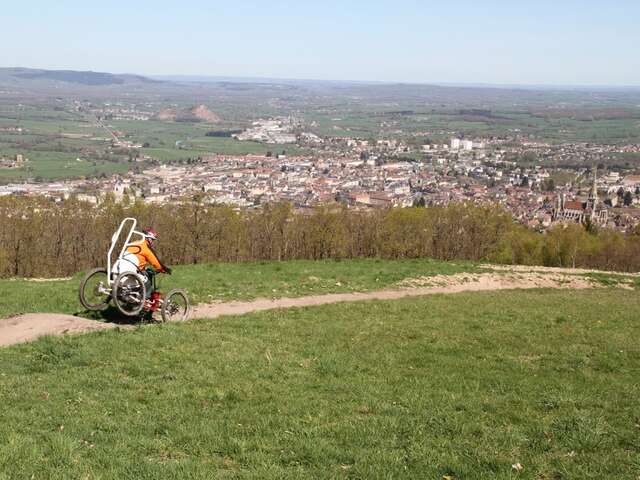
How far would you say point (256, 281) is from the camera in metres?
22.0

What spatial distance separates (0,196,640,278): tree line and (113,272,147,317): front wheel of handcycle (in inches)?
904

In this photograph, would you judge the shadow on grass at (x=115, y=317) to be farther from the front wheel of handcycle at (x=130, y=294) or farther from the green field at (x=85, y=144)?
the green field at (x=85, y=144)

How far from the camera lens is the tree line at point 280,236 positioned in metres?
36.2

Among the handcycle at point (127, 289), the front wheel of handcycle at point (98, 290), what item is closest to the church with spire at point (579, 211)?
the handcycle at point (127, 289)

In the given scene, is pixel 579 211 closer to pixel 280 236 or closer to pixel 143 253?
pixel 280 236

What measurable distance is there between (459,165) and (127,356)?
138032mm

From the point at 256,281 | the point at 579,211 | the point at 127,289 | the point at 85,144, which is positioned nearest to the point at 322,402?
the point at 127,289

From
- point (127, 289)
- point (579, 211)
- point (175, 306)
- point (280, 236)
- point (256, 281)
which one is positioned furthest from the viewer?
point (579, 211)

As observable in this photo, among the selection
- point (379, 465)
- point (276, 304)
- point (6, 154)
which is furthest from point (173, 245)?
point (6, 154)

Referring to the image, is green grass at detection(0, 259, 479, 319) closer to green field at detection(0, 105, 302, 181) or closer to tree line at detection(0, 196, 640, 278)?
tree line at detection(0, 196, 640, 278)

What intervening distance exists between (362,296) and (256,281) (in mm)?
3817

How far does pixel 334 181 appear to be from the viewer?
109062mm

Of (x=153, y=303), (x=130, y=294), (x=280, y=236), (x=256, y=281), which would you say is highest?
(x=130, y=294)

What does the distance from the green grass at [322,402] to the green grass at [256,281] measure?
451 centimetres
